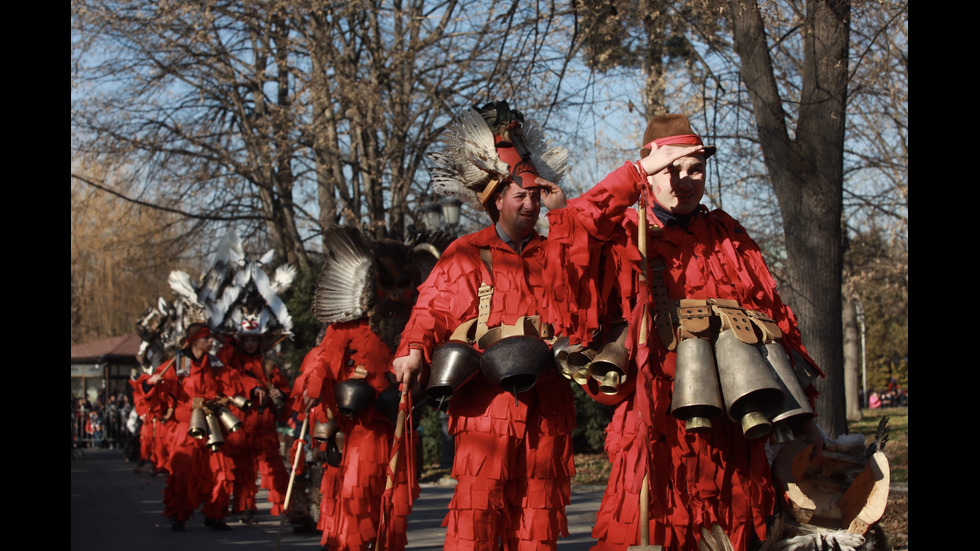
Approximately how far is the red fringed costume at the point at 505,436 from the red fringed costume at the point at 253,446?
20.2 ft

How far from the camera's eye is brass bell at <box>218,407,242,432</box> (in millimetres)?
10594

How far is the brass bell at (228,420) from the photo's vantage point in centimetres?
1059

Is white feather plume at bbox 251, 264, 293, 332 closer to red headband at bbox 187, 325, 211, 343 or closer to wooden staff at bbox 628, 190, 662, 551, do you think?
red headband at bbox 187, 325, 211, 343

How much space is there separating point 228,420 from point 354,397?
391 centimetres

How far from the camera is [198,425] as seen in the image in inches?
414

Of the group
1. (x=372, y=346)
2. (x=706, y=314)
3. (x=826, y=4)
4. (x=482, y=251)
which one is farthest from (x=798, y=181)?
(x=706, y=314)

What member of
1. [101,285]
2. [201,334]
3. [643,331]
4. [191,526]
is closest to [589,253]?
[643,331]

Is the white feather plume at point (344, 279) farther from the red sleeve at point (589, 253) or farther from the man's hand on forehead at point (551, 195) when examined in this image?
the red sleeve at point (589, 253)

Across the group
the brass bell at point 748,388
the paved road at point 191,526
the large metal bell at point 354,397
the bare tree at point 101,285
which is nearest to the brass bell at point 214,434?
the paved road at point 191,526

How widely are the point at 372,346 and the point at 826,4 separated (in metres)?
4.57

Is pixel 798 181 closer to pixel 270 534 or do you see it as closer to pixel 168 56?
pixel 270 534

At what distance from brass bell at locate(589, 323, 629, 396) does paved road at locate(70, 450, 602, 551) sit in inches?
190

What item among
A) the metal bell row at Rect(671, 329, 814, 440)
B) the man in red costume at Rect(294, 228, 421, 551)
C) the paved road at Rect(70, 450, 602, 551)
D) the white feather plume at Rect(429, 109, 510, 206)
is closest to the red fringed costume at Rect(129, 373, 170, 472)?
the paved road at Rect(70, 450, 602, 551)

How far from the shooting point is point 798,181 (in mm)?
9070
